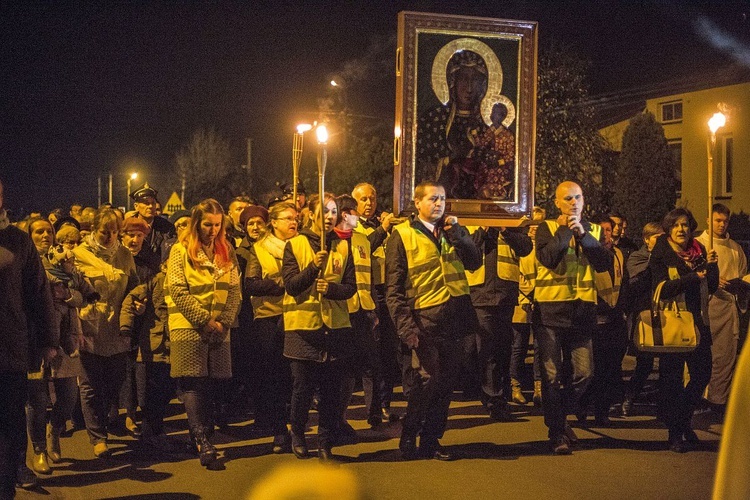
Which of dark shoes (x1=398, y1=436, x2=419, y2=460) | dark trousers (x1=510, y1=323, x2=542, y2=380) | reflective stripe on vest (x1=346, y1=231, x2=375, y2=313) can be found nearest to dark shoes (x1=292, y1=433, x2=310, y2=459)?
dark shoes (x1=398, y1=436, x2=419, y2=460)

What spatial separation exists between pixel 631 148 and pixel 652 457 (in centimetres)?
3198

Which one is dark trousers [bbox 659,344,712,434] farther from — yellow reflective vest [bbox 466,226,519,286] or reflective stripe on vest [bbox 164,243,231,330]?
reflective stripe on vest [bbox 164,243,231,330]

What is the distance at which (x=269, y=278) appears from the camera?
9.31m

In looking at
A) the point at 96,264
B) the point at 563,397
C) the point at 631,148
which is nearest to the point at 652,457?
the point at 563,397

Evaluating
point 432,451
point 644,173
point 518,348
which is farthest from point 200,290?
point 644,173

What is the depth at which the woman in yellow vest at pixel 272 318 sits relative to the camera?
916 cm

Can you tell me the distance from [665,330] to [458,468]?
212 centimetres

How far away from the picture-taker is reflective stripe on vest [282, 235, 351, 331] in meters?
8.55

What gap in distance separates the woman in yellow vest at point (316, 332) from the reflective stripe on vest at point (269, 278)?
69 cm

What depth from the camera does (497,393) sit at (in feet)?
35.2

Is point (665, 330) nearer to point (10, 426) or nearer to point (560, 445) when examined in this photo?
point (560, 445)

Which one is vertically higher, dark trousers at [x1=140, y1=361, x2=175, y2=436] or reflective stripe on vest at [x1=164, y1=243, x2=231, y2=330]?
reflective stripe on vest at [x1=164, y1=243, x2=231, y2=330]

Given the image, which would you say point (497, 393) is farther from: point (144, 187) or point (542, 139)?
point (542, 139)

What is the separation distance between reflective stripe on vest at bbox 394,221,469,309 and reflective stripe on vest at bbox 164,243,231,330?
154 cm
